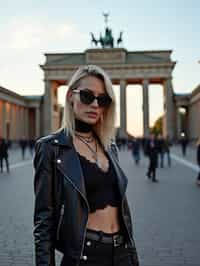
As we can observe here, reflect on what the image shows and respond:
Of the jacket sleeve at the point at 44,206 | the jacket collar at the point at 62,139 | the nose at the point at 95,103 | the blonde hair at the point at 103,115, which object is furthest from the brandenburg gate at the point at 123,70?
the jacket sleeve at the point at 44,206

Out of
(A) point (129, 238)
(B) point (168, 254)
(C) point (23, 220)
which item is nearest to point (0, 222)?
(C) point (23, 220)

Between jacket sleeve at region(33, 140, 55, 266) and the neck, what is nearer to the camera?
jacket sleeve at region(33, 140, 55, 266)

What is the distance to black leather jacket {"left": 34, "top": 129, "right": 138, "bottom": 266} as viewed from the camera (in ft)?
5.88

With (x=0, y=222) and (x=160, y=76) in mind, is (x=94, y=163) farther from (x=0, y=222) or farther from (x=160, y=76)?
(x=160, y=76)

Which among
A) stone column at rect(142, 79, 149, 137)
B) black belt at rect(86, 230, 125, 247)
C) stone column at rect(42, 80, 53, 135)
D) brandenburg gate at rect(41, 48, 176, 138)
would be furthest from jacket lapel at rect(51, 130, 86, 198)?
stone column at rect(42, 80, 53, 135)

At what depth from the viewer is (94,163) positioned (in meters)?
2.00

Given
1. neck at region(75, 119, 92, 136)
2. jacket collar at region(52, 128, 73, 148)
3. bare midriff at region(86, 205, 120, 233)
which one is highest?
neck at region(75, 119, 92, 136)

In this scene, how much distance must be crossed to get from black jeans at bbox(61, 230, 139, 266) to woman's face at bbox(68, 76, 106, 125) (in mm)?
724

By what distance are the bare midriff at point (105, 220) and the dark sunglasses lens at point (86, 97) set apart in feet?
2.11

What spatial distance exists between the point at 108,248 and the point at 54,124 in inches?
2604

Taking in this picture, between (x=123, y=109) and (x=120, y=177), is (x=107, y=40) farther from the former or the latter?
(x=120, y=177)

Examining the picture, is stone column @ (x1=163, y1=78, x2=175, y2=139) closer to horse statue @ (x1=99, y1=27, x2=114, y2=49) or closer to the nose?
horse statue @ (x1=99, y1=27, x2=114, y2=49)

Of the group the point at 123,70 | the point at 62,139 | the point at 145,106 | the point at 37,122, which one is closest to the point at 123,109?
the point at 145,106

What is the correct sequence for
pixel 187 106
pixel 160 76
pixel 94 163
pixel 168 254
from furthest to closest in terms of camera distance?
pixel 187 106, pixel 160 76, pixel 168 254, pixel 94 163
